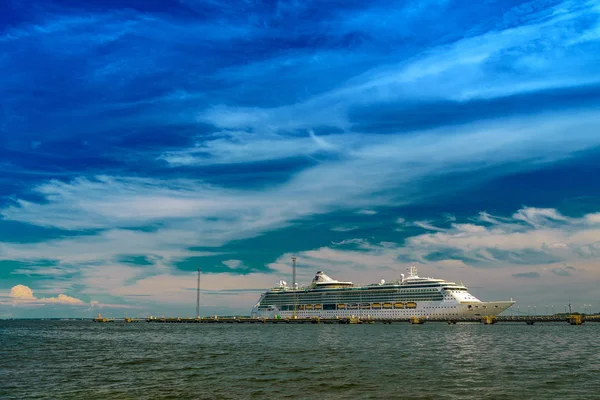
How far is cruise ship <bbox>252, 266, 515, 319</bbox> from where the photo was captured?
13588 centimetres

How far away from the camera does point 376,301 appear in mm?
151500

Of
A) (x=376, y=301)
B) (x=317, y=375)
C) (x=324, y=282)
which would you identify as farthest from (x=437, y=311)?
(x=317, y=375)

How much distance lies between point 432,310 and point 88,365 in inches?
4454

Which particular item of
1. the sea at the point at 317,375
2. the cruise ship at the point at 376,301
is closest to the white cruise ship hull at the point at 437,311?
the cruise ship at the point at 376,301

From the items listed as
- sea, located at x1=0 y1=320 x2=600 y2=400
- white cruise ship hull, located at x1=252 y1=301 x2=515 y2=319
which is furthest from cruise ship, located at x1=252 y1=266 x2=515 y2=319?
sea, located at x1=0 y1=320 x2=600 y2=400

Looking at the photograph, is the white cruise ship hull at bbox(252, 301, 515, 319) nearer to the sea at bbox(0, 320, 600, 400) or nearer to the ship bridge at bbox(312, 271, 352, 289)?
the ship bridge at bbox(312, 271, 352, 289)

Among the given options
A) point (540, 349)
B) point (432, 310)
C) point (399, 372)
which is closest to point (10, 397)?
point (399, 372)

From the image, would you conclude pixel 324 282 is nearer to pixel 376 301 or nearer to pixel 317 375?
pixel 376 301

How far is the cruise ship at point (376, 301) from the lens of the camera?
135875 millimetres

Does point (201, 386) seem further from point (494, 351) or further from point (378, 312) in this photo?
point (378, 312)

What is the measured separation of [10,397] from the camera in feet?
87.3

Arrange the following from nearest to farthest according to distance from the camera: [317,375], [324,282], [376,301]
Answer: [317,375] < [376,301] < [324,282]

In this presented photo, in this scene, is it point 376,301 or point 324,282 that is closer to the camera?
point 376,301

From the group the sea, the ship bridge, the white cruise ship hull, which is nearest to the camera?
the sea
